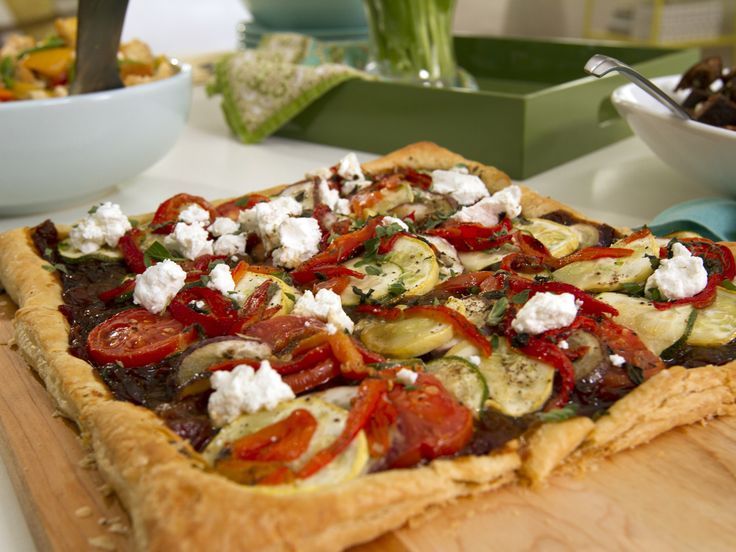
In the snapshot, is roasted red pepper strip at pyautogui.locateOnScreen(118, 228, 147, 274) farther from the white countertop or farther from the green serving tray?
the green serving tray

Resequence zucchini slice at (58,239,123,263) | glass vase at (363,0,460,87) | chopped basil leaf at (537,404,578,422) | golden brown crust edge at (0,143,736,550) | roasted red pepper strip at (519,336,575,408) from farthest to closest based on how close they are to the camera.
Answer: glass vase at (363,0,460,87), zucchini slice at (58,239,123,263), roasted red pepper strip at (519,336,575,408), chopped basil leaf at (537,404,578,422), golden brown crust edge at (0,143,736,550)

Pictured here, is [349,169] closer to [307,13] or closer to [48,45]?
[48,45]

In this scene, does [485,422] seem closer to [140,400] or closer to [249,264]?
[140,400]

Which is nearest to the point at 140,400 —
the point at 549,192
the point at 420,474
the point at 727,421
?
the point at 420,474

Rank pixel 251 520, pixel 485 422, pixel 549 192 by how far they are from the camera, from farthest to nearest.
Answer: pixel 549 192
pixel 485 422
pixel 251 520

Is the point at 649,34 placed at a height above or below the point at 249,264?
below

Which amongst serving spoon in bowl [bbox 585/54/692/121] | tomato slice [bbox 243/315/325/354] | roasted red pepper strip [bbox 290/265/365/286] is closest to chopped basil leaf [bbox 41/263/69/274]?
roasted red pepper strip [bbox 290/265/365/286]
